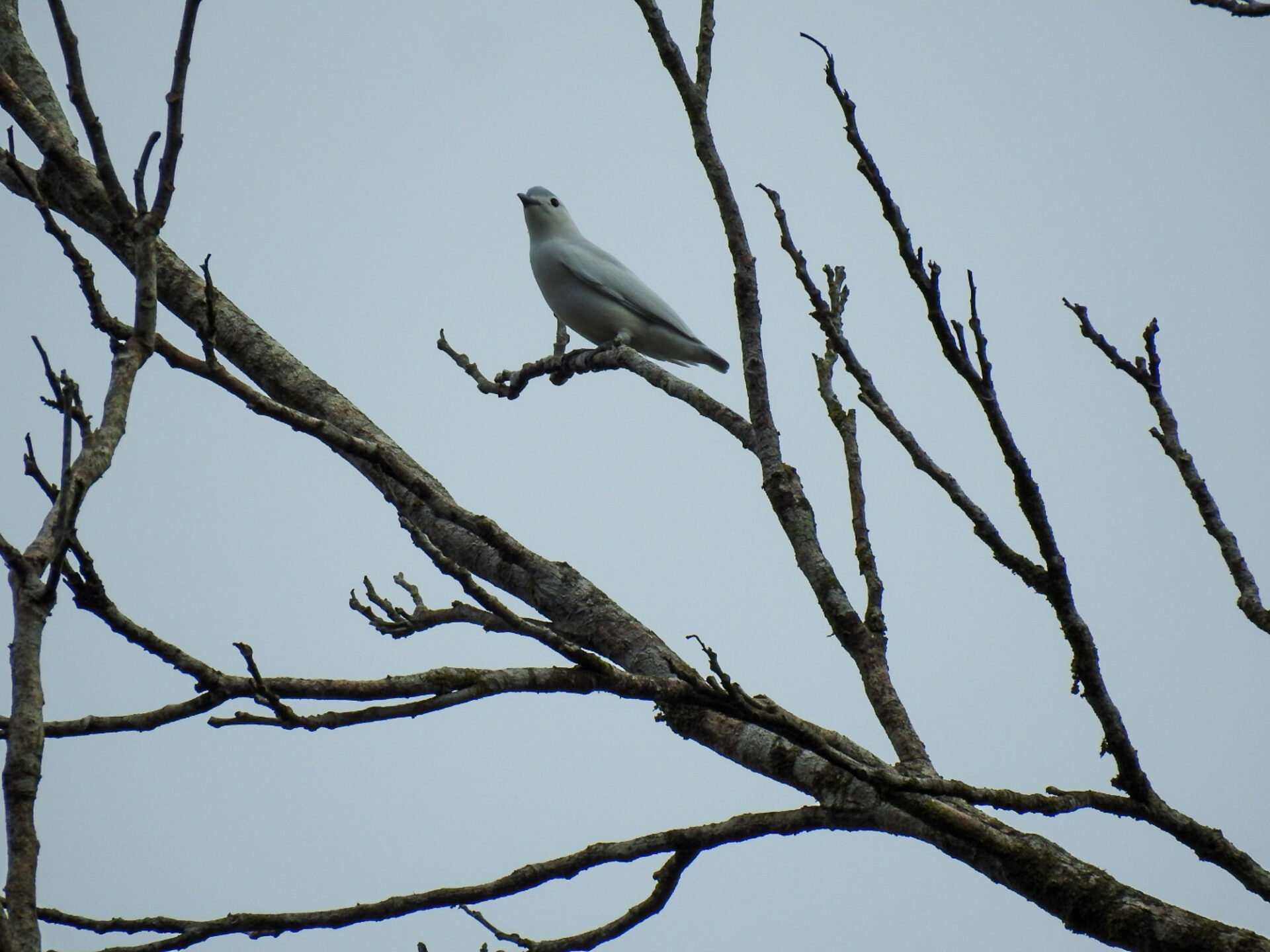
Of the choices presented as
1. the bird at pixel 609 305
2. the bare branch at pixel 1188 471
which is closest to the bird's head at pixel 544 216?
the bird at pixel 609 305

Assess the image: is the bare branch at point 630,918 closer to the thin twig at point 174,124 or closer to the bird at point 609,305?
the thin twig at point 174,124

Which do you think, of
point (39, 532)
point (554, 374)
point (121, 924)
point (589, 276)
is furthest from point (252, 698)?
point (589, 276)

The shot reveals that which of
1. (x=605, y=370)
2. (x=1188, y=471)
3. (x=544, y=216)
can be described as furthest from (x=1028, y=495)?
(x=544, y=216)

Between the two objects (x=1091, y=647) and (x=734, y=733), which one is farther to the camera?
(x=734, y=733)

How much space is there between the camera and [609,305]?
332 inches

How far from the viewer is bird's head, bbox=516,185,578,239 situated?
948 centimetres

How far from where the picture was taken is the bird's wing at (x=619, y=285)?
8.49 m

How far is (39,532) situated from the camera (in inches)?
76.2

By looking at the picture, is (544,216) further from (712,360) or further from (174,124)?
(174,124)

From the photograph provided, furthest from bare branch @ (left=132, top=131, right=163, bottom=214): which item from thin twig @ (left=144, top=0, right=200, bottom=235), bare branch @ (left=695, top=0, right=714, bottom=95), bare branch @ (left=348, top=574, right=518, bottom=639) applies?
bare branch @ (left=695, top=0, right=714, bottom=95)

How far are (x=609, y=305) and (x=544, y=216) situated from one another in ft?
4.97

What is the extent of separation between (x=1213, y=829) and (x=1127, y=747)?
23 cm

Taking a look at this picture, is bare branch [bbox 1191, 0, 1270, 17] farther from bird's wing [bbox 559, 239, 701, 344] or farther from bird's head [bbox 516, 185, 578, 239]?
bird's head [bbox 516, 185, 578, 239]

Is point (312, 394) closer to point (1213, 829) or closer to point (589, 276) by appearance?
point (1213, 829)
